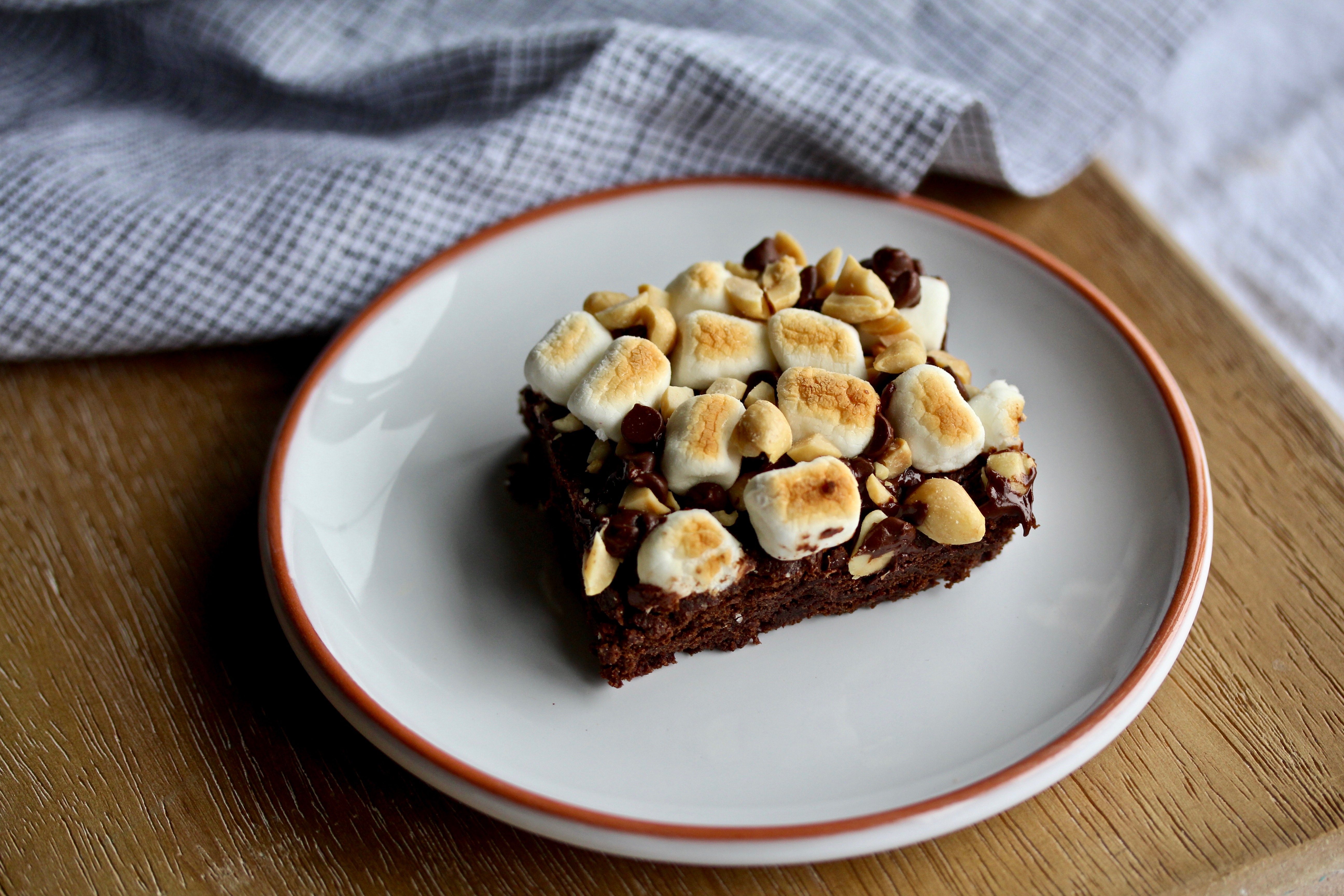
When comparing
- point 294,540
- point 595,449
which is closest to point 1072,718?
point 595,449

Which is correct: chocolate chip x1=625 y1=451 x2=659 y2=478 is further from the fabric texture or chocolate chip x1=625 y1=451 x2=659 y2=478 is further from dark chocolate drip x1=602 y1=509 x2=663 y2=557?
the fabric texture

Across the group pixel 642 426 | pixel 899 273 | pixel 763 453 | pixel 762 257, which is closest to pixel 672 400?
pixel 642 426

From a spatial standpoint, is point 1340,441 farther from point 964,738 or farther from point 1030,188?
point 964,738

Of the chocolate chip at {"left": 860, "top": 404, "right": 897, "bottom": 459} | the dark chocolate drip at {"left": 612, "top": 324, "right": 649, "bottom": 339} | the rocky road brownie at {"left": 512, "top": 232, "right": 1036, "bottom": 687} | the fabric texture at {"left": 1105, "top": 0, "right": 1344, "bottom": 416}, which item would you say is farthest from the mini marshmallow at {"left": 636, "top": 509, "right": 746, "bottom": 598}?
the fabric texture at {"left": 1105, "top": 0, "right": 1344, "bottom": 416}

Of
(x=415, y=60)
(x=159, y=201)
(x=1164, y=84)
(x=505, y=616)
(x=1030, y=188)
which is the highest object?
(x=1164, y=84)

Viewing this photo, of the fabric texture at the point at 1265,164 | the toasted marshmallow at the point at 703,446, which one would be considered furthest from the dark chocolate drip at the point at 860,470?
the fabric texture at the point at 1265,164
